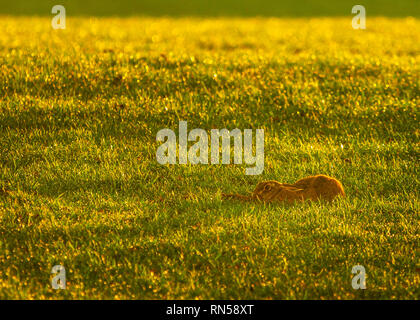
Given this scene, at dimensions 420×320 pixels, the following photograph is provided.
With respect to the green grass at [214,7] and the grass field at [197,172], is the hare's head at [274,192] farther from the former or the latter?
the green grass at [214,7]

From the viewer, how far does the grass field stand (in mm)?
6109

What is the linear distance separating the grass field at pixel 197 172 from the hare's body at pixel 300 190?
150 mm

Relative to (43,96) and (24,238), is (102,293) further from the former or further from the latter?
(43,96)

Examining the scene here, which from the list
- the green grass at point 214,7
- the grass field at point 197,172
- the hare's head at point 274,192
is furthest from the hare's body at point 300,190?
the green grass at point 214,7

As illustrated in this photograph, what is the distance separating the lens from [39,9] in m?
27.7

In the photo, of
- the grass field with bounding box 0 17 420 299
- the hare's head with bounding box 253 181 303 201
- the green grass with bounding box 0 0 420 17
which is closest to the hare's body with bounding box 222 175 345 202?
the hare's head with bounding box 253 181 303 201

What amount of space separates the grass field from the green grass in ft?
41.5

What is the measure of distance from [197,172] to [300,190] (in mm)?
1646

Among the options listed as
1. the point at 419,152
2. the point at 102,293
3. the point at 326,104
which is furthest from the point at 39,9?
the point at 102,293

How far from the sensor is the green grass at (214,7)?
A: 91.8 feet

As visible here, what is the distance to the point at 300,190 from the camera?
25.4 ft

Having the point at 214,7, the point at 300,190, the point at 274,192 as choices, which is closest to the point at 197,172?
the point at 274,192

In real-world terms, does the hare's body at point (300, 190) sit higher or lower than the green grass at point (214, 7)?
lower

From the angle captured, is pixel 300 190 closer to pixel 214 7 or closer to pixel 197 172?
pixel 197 172
